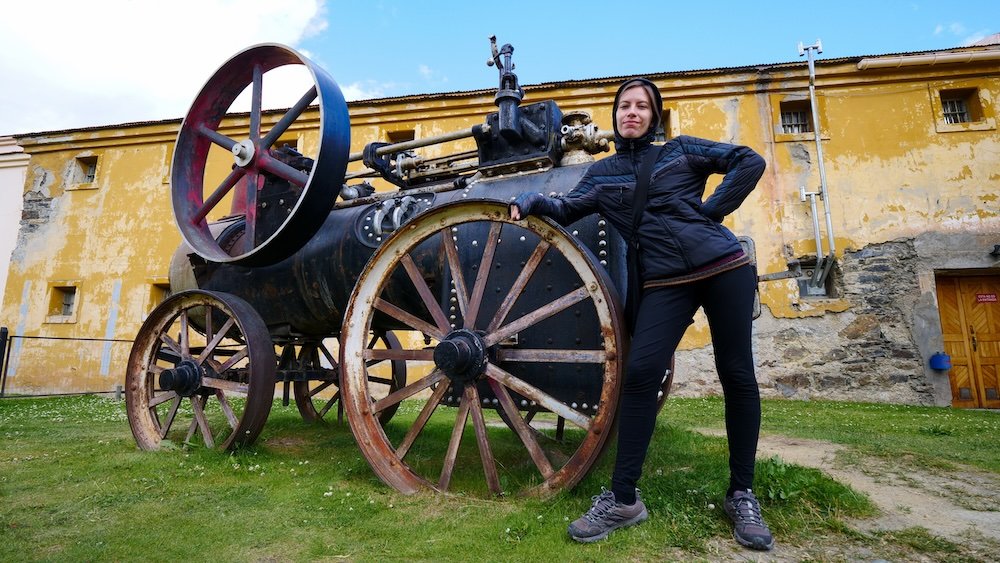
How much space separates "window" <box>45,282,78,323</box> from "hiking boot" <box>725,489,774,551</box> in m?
15.0

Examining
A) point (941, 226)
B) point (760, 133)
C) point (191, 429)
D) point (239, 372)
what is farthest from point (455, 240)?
point (941, 226)

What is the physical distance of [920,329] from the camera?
31.6 ft

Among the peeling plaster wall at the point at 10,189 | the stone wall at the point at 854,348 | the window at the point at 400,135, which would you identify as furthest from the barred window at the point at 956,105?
the peeling plaster wall at the point at 10,189

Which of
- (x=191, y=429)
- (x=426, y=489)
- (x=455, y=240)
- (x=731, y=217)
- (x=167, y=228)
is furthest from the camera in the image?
(x=167, y=228)

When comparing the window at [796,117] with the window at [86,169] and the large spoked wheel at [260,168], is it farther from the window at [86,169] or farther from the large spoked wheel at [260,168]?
the window at [86,169]

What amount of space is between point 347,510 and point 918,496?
2777 millimetres

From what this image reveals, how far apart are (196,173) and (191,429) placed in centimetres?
207

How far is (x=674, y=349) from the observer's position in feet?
7.41

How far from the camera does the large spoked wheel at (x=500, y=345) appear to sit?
8.51ft

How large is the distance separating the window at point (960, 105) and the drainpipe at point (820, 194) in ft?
8.05

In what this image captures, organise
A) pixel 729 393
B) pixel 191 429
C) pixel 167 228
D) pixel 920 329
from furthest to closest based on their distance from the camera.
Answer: pixel 167 228 < pixel 920 329 < pixel 191 429 < pixel 729 393

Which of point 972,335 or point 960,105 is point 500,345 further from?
point 960,105

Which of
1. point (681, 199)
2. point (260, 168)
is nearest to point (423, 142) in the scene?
point (260, 168)

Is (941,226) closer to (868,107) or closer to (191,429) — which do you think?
(868,107)
